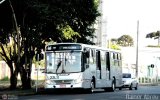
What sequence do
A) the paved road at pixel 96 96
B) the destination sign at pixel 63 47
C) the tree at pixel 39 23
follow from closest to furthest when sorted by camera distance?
1. the paved road at pixel 96 96
2. the destination sign at pixel 63 47
3. the tree at pixel 39 23

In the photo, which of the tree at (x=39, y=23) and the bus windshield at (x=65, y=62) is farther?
the tree at (x=39, y=23)

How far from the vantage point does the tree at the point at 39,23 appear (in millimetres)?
38125

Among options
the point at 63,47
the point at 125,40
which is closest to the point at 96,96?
the point at 63,47

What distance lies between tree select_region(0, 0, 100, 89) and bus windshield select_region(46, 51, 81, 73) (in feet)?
13.2

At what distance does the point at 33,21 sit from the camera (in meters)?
40.0

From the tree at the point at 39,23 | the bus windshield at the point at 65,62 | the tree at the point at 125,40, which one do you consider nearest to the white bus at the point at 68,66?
the bus windshield at the point at 65,62

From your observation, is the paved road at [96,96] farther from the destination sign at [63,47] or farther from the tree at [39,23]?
the tree at [39,23]

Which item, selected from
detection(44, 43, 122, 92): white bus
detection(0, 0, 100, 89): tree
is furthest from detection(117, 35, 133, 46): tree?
detection(44, 43, 122, 92): white bus

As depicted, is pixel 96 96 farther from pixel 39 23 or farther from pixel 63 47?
pixel 39 23

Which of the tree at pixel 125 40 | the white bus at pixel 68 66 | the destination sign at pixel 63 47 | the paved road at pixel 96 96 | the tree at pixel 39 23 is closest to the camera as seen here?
the paved road at pixel 96 96

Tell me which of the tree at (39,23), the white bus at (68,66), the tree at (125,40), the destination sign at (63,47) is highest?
the tree at (125,40)

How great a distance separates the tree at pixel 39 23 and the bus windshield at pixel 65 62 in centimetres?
401

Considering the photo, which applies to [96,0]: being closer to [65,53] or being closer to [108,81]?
[108,81]

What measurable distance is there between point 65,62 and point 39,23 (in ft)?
19.2
